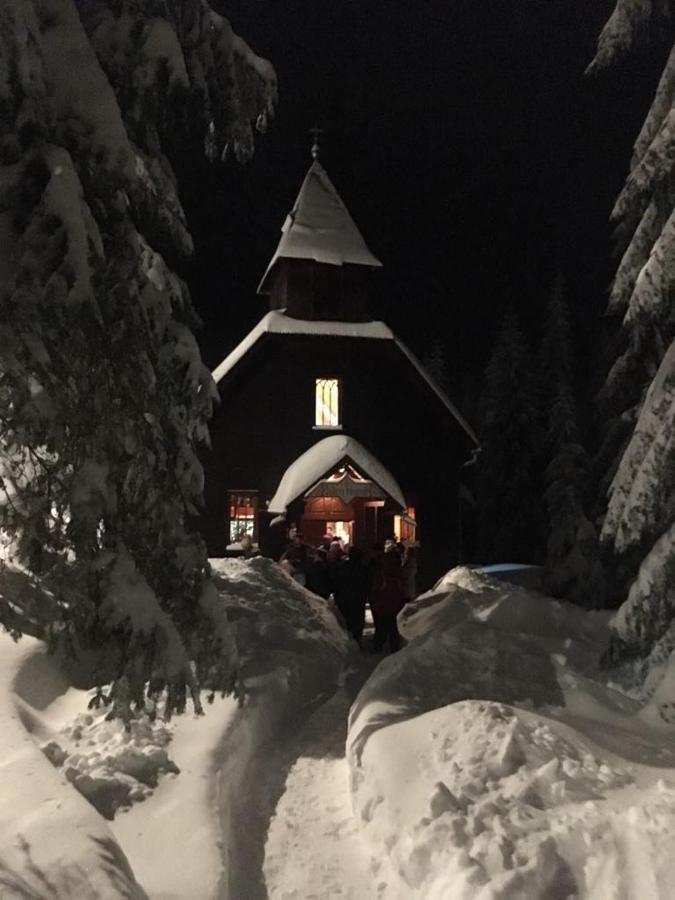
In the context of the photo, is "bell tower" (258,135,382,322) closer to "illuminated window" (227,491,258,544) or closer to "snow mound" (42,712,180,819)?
"illuminated window" (227,491,258,544)

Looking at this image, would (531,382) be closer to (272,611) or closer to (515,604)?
(515,604)

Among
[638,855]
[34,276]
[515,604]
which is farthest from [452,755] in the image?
[515,604]

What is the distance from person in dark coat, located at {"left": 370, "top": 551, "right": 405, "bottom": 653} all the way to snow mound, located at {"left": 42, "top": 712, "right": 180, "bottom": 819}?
5524 mm

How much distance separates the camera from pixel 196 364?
21.2ft

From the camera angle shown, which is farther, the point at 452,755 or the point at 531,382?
the point at 531,382

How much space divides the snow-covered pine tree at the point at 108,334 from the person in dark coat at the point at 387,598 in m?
6.18

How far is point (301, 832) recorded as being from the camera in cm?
637

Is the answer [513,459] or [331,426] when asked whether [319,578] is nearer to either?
[331,426]

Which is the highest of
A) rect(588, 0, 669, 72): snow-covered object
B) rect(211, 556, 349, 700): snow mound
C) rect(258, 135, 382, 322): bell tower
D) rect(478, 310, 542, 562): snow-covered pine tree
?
rect(588, 0, 669, 72): snow-covered object

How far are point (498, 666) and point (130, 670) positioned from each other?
603 centimetres

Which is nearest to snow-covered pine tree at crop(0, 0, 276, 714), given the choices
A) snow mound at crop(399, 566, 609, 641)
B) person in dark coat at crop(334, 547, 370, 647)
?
person in dark coat at crop(334, 547, 370, 647)

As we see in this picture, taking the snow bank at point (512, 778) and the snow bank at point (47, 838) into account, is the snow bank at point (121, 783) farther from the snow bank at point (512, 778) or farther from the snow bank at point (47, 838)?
the snow bank at point (512, 778)

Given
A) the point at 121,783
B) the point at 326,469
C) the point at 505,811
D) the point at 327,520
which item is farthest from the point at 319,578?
the point at 505,811

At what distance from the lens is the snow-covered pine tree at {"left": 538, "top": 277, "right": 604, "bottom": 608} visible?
20.8 m
